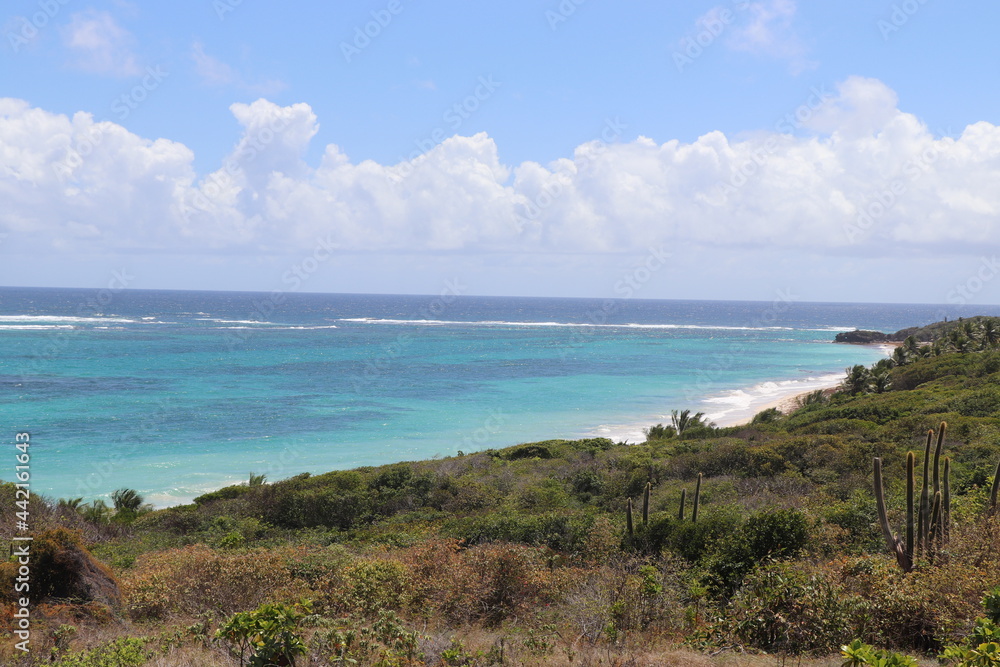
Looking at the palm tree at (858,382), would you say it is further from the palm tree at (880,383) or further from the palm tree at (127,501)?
the palm tree at (127,501)

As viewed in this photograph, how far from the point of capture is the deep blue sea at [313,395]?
28547mm

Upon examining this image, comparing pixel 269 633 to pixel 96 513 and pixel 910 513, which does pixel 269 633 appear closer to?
pixel 910 513

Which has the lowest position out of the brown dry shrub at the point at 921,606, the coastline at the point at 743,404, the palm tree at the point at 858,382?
the coastline at the point at 743,404

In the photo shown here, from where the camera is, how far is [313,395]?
45281 millimetres

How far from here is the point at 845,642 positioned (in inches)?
268

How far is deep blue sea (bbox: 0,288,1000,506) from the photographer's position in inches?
1124

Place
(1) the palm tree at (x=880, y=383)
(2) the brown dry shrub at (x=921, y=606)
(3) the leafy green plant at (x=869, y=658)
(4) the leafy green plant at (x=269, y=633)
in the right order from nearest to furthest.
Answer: (3) the leafy green plant at (x=869, y=658)
(4) the leafy green plant at (x=269, y=633)
(2) the brown dry shrub at (x=921, y=606)
(1) the palm tree at (x=880, y=383)

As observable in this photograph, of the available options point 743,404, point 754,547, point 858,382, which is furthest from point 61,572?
point 743,404

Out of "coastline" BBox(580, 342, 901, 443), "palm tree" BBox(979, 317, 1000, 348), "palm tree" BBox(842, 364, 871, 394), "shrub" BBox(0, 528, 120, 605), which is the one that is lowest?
"coastline" BBox(580, 342, 901, 443)

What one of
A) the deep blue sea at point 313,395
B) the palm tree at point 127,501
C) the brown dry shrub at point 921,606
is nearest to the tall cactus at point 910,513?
the brown dry shrub at point 921,606

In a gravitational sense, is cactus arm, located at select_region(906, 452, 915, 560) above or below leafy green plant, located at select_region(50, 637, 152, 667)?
above

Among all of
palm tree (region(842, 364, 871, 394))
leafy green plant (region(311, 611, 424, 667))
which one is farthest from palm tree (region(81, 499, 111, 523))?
palm tree (region(842, 364, 871, 394))

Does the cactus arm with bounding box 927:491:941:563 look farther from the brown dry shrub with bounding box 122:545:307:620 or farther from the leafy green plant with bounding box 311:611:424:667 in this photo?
the brown dry shrub with bounding box 122:545:307:620

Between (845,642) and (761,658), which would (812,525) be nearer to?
(845,642)
